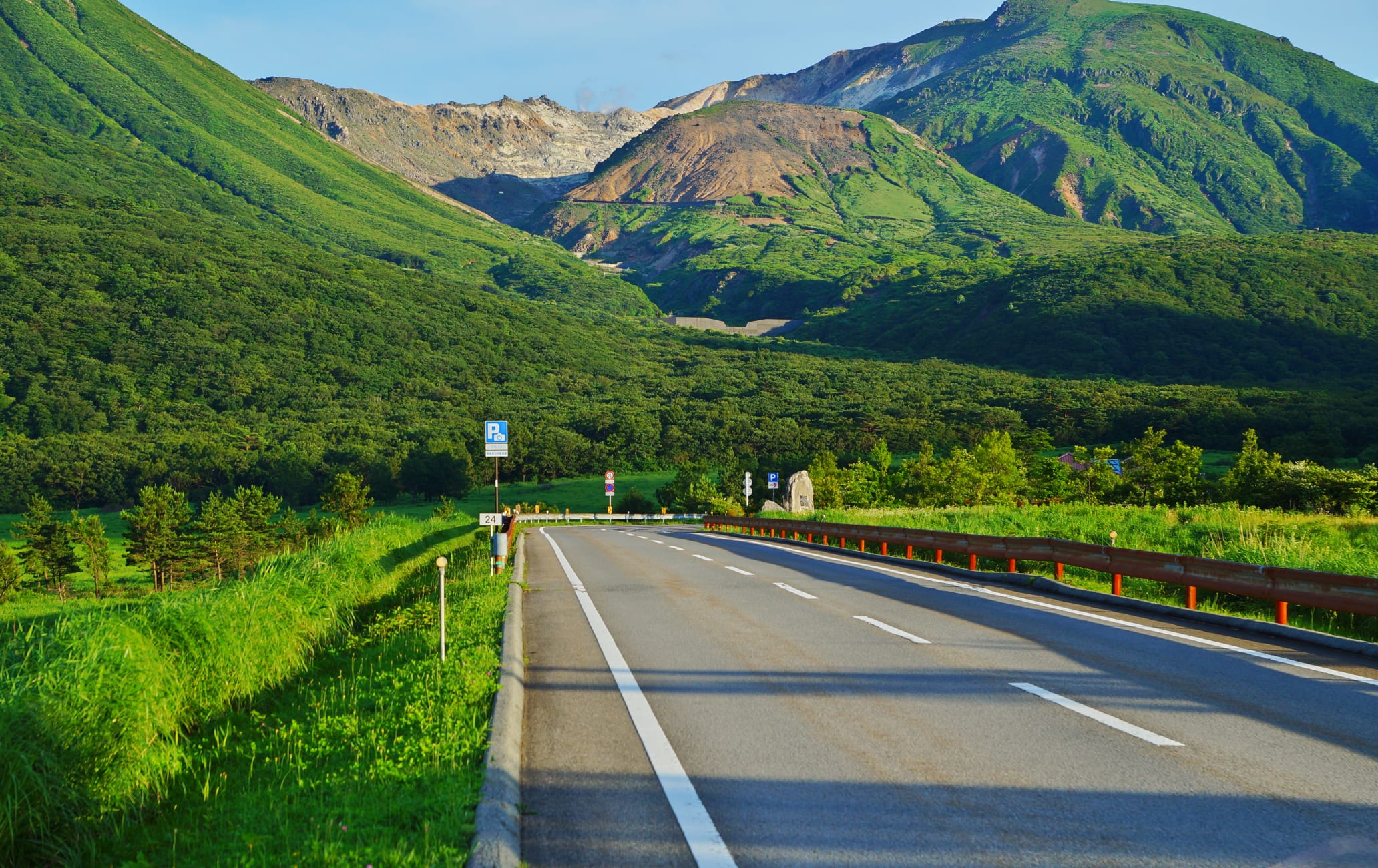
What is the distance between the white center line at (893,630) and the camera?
10430 mm

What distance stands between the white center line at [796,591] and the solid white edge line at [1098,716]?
6.75 metres

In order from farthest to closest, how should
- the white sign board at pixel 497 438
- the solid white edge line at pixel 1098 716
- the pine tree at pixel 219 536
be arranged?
the pine tree at pixel 219 536 → the white sign board at pixel 497 438 → the solid white edge line at pixel 1098 716

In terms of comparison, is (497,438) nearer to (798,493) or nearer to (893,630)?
(893,630)

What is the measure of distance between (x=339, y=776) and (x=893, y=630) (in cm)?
721

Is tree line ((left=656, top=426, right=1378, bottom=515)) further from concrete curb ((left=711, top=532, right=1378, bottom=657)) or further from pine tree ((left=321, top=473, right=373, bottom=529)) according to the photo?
pine tree ((left=321, top=473, right=373, bottom=529))

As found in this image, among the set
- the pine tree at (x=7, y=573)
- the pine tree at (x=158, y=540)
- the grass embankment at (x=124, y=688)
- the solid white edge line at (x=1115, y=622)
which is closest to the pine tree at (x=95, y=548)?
the pine tree at (x=158, y=540)

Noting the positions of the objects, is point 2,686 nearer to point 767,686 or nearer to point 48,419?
point 767,686

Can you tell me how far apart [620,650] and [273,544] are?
95.1m

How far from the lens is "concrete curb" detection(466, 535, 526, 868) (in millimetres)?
4438

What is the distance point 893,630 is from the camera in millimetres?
11258

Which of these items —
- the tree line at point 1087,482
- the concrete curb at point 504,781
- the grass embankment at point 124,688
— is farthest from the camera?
the tree line at point 1087,482

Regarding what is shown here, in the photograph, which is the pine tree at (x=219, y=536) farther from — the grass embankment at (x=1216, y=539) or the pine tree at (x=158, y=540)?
the grass embankment at (x=1216, y=539)

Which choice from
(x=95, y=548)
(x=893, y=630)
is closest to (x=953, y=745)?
(x=893, y=630)

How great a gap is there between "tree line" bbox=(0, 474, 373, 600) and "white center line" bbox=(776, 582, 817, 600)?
7517 cm
